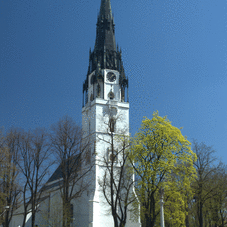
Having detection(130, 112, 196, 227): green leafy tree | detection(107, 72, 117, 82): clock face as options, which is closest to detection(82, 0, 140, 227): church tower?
detection(107, 72, 117, 82): clock face

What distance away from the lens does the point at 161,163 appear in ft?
98.2

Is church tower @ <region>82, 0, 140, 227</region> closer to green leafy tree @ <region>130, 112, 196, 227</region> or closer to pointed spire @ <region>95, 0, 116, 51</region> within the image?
pointed spire @ <region>95, 0, 116, 51</region>

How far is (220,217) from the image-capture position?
42.9m

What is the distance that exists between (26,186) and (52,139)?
5307mm

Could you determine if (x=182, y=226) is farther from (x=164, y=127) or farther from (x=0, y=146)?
(x=0, y=146)

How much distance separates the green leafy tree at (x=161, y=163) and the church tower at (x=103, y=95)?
1545cm

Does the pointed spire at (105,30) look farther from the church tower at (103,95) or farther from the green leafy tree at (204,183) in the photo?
the green leafy tree at (204,183)

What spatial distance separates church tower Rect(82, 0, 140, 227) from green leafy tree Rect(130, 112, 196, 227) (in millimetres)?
15451

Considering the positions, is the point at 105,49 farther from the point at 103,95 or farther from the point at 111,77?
the point at 103,95

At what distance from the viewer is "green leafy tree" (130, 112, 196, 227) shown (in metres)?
29.8

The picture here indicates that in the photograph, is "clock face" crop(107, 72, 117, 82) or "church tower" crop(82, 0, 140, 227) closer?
"church tower" crop(82, 0, 140, 227)

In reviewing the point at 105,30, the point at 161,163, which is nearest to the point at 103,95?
the point at 105,30

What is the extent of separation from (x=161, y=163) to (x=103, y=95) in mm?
23751

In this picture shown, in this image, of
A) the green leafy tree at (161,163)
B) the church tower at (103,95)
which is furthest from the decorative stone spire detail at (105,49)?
the green leafy tree at (161,163)
